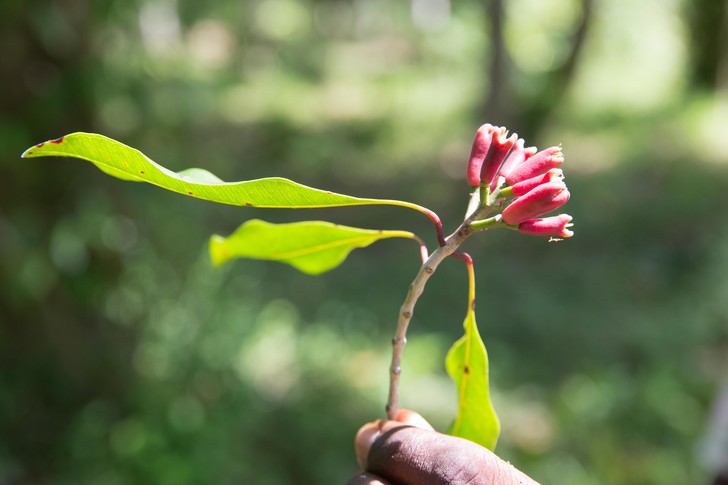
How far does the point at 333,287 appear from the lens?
18.8 ft

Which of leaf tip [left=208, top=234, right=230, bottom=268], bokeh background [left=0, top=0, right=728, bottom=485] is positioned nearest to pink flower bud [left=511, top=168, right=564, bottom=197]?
leaf tip [left=208, top=234, right=230, bottom=268]

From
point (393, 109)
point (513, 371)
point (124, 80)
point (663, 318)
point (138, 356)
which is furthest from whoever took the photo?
point (393, 109)

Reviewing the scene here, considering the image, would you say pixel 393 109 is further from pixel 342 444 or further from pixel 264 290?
pixel 342 444

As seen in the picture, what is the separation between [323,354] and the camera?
3.82 m

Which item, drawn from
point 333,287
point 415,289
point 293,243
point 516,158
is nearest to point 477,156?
point 516,158

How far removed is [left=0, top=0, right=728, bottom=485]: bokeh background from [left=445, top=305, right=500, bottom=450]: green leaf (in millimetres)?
2033

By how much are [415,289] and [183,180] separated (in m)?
0.26

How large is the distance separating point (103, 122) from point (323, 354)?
1.66 metres

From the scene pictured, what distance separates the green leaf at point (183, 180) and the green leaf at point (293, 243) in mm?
150

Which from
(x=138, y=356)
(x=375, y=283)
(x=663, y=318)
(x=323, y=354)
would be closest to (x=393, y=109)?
(x=375, y=283)

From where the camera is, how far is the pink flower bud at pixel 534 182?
2.38ft

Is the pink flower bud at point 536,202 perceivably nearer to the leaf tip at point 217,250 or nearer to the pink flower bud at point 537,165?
the pink flower bud at point 537,165

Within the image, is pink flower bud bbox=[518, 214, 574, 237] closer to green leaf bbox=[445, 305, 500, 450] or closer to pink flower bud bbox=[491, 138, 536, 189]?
pink flower bud bbox=[491, 138, 536, 189]

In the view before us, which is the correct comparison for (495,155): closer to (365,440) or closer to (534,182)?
(534,182)
